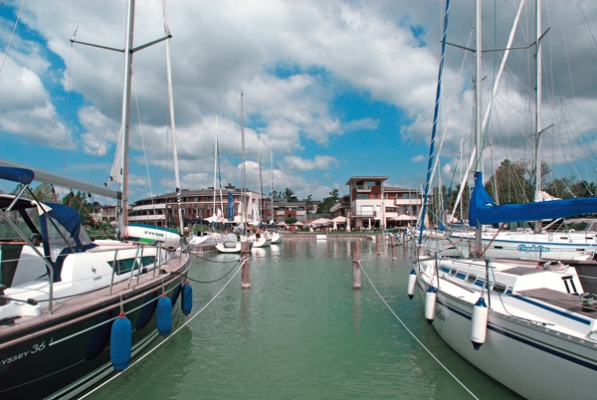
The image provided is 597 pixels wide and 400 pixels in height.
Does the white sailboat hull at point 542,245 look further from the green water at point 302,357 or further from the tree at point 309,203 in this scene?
the tree at point 309,203

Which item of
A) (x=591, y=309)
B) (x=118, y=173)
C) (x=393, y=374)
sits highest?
(x=118, y=173)

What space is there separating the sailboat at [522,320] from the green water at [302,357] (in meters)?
0.75

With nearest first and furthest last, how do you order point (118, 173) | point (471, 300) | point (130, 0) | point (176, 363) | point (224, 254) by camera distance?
point (471, 300)
point (176, 363)
point (118, 173)
point (130, 0)
point (224, 254)

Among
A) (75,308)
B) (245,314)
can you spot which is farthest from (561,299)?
(245,314)

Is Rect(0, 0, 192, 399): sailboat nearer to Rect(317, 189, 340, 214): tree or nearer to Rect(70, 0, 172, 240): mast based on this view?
Rect(70, 0, 172, 240): mast

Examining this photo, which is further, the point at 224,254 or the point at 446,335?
the point at 224,254

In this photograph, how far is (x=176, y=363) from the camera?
27.2 ft

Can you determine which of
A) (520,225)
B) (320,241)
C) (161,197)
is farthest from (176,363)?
(161,197)

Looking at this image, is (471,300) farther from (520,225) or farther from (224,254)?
(224,254)

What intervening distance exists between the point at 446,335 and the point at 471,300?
1408 mm

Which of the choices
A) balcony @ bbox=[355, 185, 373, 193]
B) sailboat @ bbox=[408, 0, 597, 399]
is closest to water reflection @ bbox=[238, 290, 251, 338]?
sailboat @ bbox=[408, 0, 597, 399]

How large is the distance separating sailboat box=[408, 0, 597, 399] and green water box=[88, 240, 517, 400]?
29.5 inches

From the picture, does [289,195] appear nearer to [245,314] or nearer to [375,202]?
[375,202]

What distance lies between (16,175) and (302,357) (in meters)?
6.52
